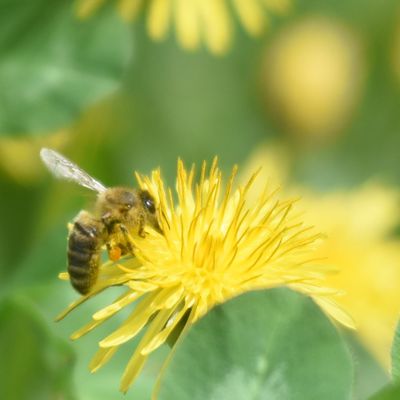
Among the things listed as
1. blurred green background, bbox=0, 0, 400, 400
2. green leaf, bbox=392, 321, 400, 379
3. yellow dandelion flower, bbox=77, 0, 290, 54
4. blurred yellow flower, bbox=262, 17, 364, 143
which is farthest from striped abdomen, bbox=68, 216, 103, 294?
blurred yellow flower, bbox=262, 17, 364, 143

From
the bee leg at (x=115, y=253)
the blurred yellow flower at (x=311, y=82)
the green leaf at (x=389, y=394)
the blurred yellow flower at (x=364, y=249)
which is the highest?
the green leaf at (x=389, y=394)

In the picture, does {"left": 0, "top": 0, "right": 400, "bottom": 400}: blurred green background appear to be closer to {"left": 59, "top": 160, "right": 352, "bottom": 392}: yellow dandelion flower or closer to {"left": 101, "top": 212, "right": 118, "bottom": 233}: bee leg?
{"left": 101, "top": 212, "right": 118, "bottom": 233}: bee leg

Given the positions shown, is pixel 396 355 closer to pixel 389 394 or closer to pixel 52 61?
pixel 389 394

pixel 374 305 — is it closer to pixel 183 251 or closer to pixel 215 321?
pixel 183 251

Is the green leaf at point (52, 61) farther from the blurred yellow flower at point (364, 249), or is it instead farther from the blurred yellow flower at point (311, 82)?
the blurred yellow flower at point (311, 82)

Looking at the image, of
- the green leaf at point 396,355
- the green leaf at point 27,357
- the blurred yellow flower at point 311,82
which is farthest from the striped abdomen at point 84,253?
the blurred yellow flower at point 311,82

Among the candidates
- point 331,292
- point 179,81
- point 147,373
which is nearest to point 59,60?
point 147,373
